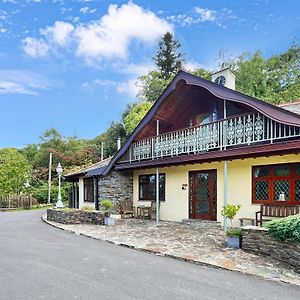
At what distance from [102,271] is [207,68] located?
113 feet

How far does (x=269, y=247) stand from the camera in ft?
25.8

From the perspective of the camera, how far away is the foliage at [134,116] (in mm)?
33938

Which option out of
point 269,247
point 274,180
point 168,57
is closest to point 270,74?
point 168,57

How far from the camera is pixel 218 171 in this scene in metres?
13.8

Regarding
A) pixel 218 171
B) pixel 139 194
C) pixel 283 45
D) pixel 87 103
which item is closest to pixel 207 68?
pixel 283 45

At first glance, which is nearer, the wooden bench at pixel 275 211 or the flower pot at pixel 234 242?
the flower pot at pixel 234 242

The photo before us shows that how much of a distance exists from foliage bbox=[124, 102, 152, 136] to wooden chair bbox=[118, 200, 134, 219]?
16.3 metres

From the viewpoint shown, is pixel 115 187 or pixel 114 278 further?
pixel 115 187

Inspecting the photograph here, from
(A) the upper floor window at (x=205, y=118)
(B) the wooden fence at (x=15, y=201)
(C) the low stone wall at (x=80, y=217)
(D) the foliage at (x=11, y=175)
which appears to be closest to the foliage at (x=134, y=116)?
(D) the foliage at (x=11, y=175)

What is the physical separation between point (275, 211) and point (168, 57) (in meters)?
39.3

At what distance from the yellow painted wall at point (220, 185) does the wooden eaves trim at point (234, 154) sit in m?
1.09

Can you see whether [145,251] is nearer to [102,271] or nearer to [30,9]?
[102,271]

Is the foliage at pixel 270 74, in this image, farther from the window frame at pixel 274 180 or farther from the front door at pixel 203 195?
the window frame at pixel 274 180

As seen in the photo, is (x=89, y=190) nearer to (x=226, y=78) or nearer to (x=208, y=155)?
(x=208, y=155)
